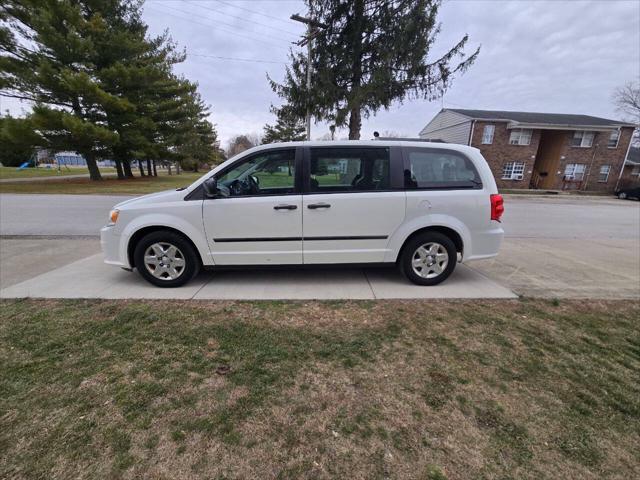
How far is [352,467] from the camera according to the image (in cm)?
175

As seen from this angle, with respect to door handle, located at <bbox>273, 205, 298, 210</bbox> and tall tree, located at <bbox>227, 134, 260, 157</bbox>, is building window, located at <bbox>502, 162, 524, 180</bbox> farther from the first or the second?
tall tree, located at <bbox>227, 134, 260, 157</bbox>

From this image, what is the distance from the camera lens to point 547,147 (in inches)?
1136

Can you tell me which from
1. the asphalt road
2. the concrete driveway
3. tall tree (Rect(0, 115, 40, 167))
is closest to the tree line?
tall tree (Rect(0, 115, 40, 167))

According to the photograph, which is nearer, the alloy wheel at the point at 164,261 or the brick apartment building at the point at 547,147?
the alloy wheel at the point at 164,261

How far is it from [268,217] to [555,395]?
325 centimetres

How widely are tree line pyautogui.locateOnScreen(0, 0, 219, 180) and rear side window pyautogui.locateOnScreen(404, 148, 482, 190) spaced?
20500 millimetres

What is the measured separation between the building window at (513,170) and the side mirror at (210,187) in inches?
1156

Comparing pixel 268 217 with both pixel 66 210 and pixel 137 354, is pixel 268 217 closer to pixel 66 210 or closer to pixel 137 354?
pixel 137 354

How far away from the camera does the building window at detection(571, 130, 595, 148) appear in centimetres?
2727

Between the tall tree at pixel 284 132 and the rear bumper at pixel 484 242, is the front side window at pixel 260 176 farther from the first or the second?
the tall tree at pixel 284 132

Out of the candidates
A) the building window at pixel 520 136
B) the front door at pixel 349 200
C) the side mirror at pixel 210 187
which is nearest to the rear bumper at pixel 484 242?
the front door at pixel 349 200

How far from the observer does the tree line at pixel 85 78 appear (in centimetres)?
1725

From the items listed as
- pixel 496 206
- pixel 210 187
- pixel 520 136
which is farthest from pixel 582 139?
pixel 210 187

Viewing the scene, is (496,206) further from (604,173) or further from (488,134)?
(604,173)
